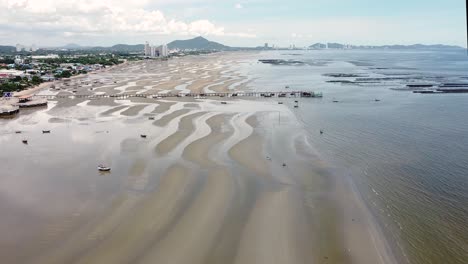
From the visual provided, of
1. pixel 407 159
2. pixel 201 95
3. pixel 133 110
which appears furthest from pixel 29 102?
pixel 407 159

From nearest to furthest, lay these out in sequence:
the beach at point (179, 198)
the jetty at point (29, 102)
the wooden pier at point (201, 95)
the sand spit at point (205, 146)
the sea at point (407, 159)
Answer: the beach at point (179, 198)
the sea at point (407, 159)
the sand spit at point (205, 146)
the jetty at point (29, 102)
the wooden pier at point (201, 95)

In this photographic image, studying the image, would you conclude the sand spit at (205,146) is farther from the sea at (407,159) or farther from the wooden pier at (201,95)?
the wooden pier at (201,95)

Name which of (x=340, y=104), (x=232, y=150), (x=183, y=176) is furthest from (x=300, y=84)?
(x=183, y=176)

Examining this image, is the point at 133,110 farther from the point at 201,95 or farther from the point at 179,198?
the point at 179,198

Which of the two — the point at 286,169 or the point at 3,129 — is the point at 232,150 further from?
the point at 3,129

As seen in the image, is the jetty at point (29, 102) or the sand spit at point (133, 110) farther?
the jetty at point (29, 102)

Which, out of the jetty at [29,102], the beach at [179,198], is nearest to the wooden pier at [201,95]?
the jetty at [29,102]

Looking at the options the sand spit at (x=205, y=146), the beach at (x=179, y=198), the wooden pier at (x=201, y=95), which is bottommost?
the beach at (x=179, y=198)

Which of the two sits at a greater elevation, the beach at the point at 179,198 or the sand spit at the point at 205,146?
the sand spit at the point at 205,146

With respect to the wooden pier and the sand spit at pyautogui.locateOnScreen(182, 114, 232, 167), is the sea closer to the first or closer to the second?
the wooden pier
